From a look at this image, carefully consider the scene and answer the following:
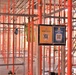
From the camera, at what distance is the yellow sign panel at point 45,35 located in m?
4.76

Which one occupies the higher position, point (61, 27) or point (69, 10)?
point (69, 10)

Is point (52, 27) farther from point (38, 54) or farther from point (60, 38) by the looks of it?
point (38, 54)

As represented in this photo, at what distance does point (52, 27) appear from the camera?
4.62 m

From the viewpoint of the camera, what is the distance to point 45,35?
192 inches

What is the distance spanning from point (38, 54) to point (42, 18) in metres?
1.14

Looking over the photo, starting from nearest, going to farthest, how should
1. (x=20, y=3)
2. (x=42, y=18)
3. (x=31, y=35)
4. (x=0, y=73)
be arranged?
(x=42, y=18)
(x=31, y=35)
(x=20, y=3)
(x=0, y=73)

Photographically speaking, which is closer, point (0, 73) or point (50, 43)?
point (50, 43)

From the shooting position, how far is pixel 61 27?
4516 millimetres

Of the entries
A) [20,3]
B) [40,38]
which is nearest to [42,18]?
[40,38]

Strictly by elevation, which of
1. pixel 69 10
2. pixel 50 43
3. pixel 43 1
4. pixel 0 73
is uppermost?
pixel 43 1

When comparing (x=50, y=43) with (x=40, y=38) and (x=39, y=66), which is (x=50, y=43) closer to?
(x=40, y=38)

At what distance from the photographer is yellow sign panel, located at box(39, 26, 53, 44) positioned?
476 cm

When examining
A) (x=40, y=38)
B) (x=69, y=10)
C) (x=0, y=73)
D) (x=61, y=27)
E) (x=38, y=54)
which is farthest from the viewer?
(x=0, y=73)

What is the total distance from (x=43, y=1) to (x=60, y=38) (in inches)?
88.7
